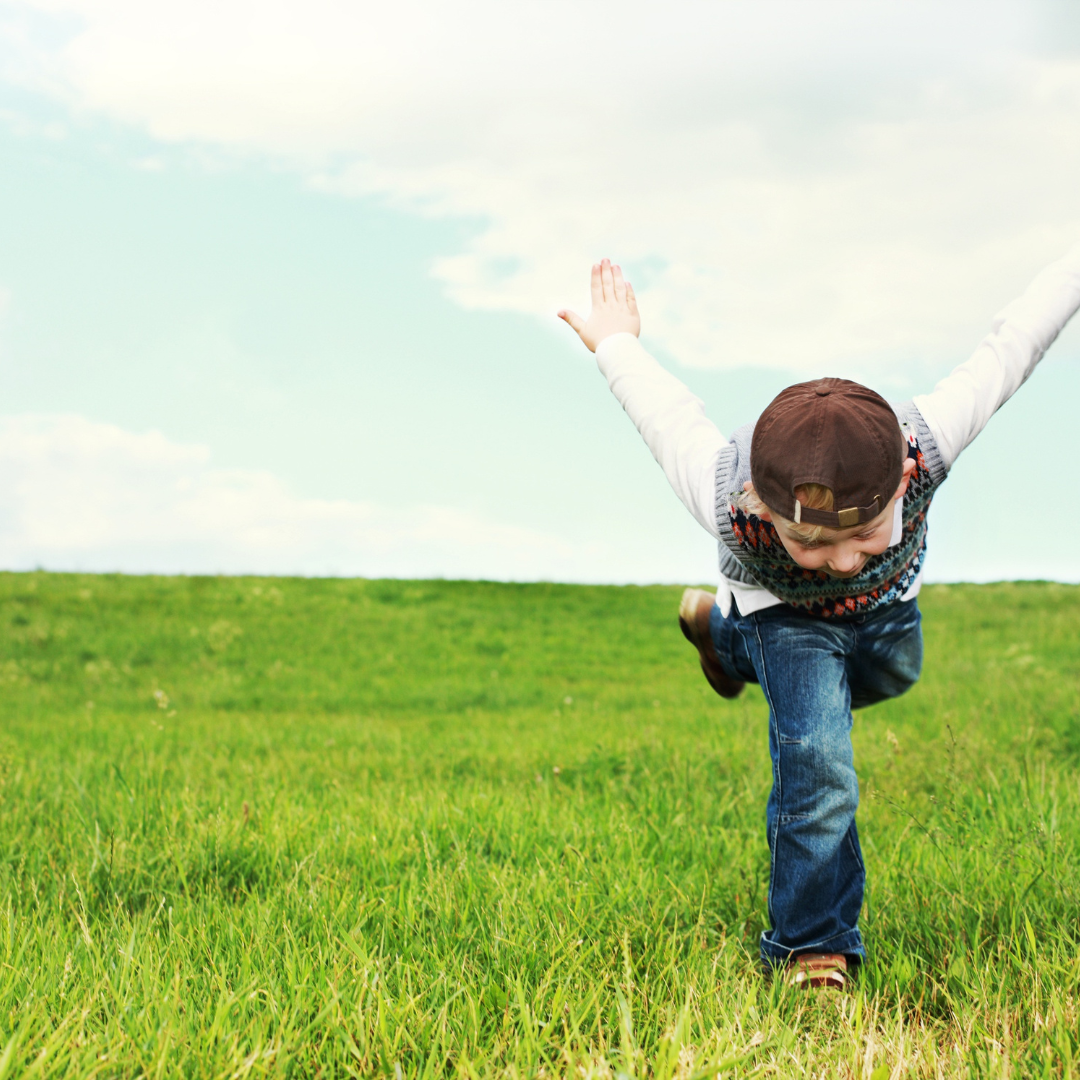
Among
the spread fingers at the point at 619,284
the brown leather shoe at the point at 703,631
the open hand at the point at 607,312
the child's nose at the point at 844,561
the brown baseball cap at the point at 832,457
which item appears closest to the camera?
the brown baseball cap at the point at 832,457

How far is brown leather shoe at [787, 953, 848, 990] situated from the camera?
2.48 metres

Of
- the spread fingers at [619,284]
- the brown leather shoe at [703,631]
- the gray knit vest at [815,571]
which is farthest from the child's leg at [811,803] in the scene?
the spread fingers at [619,284]

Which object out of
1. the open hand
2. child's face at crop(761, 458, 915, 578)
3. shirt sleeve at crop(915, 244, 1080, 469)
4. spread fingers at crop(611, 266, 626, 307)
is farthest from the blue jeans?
spread fingers at crop(611, 266, 626, 307)

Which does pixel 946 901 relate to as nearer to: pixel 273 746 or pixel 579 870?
pixel 579 870

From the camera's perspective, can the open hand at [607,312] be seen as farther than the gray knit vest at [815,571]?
Yes

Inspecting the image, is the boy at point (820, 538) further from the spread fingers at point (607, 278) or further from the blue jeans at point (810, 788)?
the spread fingers at point (607, 278)

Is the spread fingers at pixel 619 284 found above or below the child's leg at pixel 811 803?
above

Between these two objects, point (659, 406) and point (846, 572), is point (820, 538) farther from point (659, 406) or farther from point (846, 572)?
point (659, 406)

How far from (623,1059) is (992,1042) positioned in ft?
2.74

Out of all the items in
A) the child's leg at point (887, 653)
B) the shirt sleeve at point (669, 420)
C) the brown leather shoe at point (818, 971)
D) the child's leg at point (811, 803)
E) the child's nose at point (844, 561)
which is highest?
the shirt sleeve at point (669, 420)

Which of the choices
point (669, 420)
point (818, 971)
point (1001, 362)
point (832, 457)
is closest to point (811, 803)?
point (818, 971)

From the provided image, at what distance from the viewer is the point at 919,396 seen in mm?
2887

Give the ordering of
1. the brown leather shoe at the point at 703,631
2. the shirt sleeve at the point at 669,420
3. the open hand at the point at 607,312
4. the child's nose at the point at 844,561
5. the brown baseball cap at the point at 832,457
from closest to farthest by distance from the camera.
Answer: the brown baseball cap at the point at 832,457 < the child's nose at the point at 844,561 < the shirt sleeve at the point at 669,420 < the open hand at the point at 607,312 < the brown leather shoe at the point at 703,631

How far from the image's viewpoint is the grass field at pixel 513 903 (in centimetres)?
204
